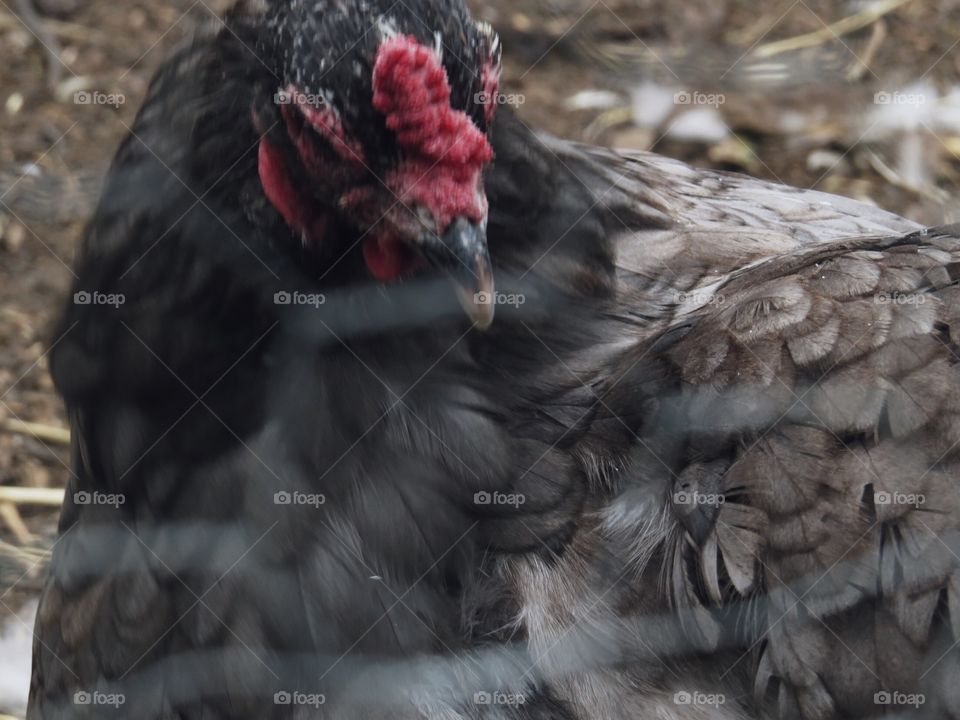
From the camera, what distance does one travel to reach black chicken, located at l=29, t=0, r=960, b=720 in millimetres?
1456

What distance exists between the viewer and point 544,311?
1666 millimetres

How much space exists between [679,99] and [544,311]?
2.22 metres

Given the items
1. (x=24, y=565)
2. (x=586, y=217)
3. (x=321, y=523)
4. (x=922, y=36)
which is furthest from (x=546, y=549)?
(x=922, y=36)

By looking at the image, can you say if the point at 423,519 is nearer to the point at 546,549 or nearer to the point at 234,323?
→ the point at 546,549
